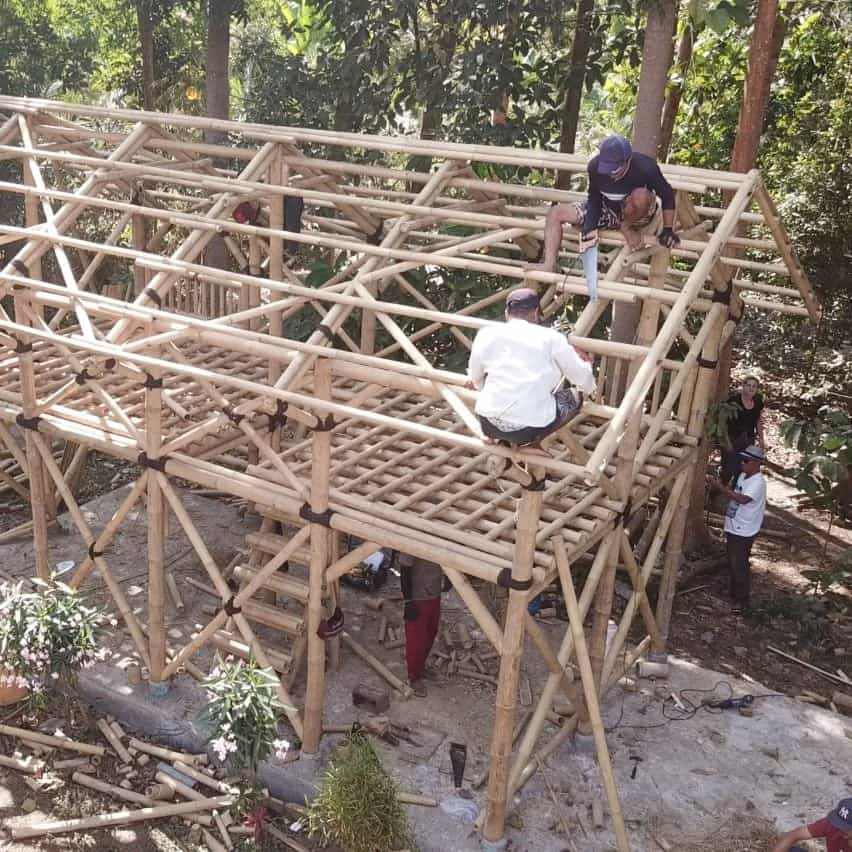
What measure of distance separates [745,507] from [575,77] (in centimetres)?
646

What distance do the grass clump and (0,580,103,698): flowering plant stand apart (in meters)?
2.32

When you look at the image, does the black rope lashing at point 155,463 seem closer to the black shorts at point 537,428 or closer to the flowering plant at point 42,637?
the flowering plant at point 42,637

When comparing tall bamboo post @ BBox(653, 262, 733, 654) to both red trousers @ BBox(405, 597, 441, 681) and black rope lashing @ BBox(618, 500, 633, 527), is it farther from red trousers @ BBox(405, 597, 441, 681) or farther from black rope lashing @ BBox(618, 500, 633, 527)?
red trousers @ BBox(405, 597, 441, 681)

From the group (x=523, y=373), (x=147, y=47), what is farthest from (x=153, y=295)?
(x=147, y=47)

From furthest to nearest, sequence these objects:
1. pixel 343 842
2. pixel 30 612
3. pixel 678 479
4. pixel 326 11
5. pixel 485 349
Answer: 1. pixel 326 11
2. pixel 678 479
3. pixel 30 612
4. pixel 343 842
5. pixel 485 349

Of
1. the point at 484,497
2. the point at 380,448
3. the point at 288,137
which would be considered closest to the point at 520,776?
the point at 484,497

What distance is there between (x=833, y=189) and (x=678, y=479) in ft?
17.2

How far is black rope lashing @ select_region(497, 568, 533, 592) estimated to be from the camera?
6.27m

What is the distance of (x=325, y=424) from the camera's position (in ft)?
22.0

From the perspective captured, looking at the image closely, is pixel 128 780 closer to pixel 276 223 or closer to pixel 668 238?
pixel 276 223

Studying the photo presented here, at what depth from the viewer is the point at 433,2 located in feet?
42.7

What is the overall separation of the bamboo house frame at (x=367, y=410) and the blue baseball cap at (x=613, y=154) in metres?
0.76

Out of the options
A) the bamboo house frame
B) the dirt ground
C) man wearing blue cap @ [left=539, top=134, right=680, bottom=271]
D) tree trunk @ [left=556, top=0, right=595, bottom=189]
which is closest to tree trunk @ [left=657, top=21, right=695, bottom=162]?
tree trunk @ [left=556, top=0, right=595, bottom=189]

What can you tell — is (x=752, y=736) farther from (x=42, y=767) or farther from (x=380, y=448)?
(x=42, y=767)
